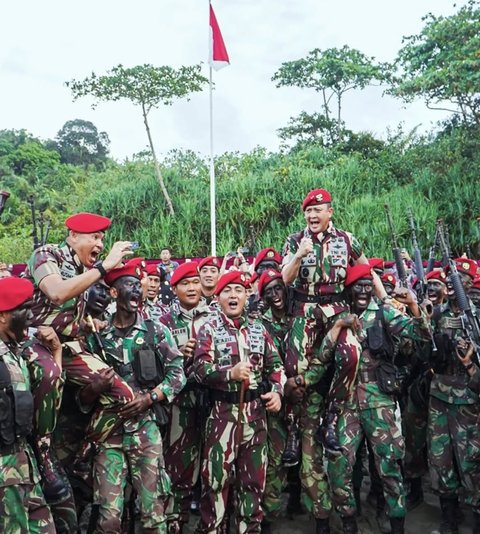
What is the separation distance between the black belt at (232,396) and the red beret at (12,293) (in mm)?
1733

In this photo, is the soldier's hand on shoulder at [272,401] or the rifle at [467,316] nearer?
the soldier's hand on shoulder at [272,401]

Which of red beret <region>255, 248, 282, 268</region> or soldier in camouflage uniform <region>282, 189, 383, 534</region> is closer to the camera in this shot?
soldier in camouflage uniform <region>282, 189, 383, 534</region>

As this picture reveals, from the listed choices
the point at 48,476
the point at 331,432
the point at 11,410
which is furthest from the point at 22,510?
the point at 331,432

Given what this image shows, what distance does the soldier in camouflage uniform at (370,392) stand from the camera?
5.16 m

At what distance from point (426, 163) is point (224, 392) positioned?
18999 mm

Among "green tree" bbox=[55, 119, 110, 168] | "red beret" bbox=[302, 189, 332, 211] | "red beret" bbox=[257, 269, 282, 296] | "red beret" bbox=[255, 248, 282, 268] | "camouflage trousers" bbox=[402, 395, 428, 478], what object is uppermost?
"green tree" bbox=[55, 119, 110, 168]

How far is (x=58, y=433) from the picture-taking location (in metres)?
4.69

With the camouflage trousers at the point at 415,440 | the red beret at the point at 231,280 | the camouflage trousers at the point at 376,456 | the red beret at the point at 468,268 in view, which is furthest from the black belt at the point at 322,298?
the camouflage trousers at the point at 415,440

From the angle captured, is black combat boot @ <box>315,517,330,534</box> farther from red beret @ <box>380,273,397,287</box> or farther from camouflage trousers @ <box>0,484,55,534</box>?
red beret @ <box>380,273,397,287</box>

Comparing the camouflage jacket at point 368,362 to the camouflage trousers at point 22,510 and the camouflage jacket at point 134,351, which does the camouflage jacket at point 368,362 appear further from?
the camouflage trousers at point 22,510

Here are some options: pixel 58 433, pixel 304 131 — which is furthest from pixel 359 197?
pixel 58 433

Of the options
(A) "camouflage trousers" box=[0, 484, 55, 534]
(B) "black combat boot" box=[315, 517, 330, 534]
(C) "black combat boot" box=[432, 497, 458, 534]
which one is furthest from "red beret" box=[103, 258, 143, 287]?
(C) "black combat boot" box=[432, 497, 458, 534]

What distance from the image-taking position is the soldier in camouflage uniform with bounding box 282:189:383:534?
5.28 m

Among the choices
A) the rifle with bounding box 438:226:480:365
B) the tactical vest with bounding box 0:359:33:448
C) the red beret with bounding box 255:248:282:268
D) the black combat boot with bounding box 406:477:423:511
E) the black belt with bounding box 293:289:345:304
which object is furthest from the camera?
the red beret with bounding box 255:248:282:268
